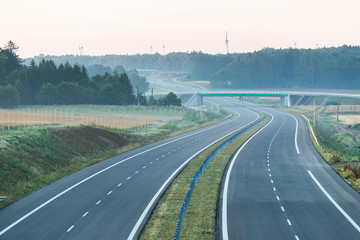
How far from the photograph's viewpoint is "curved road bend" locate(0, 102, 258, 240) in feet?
82.8

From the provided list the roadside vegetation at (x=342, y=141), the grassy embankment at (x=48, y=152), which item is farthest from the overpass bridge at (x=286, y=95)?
the grassy embankment at (x=48, y=152)

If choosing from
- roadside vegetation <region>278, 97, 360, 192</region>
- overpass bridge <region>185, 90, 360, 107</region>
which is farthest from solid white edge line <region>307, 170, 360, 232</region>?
overpass bridge <region>185, 90, 360, 107</region>

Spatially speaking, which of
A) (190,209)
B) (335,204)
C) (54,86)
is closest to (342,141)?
(335,204)

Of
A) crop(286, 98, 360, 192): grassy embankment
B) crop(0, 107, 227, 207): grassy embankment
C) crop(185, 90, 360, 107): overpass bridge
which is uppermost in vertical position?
crop(185, 90, 360, 107): overpass bridge

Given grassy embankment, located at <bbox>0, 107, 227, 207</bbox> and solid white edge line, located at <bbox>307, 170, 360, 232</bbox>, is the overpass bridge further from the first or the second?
solid white edge line, located at <bbox>307, 170, 360, 232</bbox>

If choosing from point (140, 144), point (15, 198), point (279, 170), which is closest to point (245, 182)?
point (279, 170)

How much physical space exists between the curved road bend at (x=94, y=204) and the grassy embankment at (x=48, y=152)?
4.54ft

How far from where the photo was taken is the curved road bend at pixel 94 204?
994 inches

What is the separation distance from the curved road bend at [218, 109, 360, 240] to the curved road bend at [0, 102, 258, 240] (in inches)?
204

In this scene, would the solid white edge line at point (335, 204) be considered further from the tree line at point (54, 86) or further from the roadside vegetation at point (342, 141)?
the tree line at point (54, 86)

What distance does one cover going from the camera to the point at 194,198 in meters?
33.0

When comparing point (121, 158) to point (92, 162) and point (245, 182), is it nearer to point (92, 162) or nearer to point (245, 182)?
point (92, 162)

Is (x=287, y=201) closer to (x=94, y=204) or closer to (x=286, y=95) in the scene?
(x=94, y=204)

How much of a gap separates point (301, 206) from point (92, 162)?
973 inches
